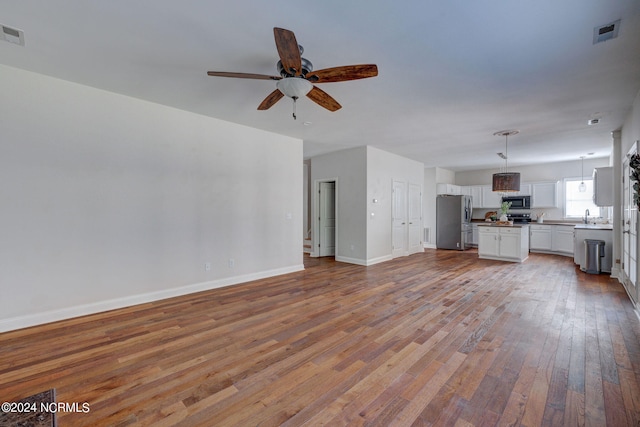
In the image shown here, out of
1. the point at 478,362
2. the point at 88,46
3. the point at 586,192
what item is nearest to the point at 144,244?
the point at 88,46

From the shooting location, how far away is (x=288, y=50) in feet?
7.07

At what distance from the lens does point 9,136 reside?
302 cm

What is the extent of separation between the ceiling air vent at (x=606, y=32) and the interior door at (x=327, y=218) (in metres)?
5.67

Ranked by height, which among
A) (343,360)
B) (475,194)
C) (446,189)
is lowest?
(343,360)

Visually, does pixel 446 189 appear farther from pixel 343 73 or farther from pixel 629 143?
pixel 343 73

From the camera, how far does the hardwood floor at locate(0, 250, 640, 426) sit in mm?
1800

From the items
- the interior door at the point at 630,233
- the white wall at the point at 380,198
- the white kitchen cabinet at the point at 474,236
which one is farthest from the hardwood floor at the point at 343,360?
the white kitchen cabinet at the point at 474,236

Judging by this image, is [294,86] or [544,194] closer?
[294,86]

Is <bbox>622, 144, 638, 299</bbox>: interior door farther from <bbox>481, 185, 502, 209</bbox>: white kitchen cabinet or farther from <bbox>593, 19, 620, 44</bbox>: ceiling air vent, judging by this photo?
<bbox>481, 185, 502, 209</bbox>: white kitchen cabinet

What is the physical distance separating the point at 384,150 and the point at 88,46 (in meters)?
5.68

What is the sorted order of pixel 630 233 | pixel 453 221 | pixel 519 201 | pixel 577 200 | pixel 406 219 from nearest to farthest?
1. pixel 630 233
2. pixel 406 219
3. pixel 577 200
4. pixel 519 201
5. pixel 453 221

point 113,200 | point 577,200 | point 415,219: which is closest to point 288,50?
point 113,200

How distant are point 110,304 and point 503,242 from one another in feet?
25.9

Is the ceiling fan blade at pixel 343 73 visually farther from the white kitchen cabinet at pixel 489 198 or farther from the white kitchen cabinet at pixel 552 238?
the white kitchen cabinet at pixel 489 198
